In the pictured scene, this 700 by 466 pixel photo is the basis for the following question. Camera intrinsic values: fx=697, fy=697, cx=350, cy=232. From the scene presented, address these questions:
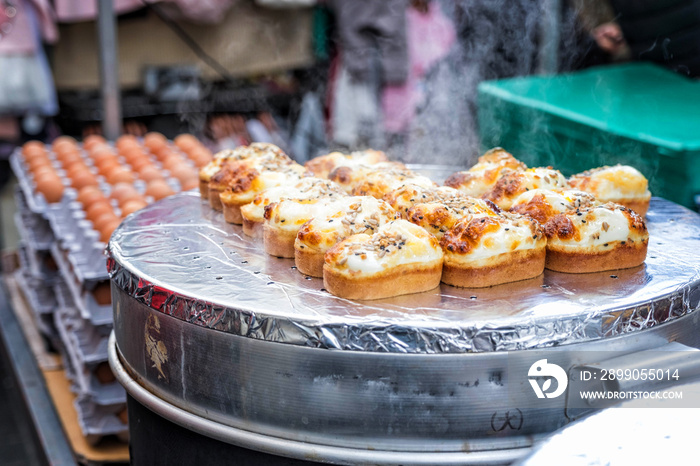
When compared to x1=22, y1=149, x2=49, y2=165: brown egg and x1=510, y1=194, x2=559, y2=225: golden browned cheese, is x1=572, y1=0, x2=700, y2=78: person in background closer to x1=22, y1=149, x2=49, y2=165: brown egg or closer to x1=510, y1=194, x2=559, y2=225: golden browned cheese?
x1=510, y1=194, x2=559, y2=225: golden browned cheese

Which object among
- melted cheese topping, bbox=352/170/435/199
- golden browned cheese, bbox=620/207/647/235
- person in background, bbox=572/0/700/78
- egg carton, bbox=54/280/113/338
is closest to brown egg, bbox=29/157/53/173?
egg carton, bbox=54/280/113/338

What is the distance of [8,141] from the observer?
5488 millimetres

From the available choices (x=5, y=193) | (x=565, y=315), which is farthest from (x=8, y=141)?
(x=565, y=315)

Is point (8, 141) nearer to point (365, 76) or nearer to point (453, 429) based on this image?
point (365, 76)

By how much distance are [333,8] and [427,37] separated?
82 cm

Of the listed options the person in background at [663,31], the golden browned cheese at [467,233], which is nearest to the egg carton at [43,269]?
the golden browned cheese at [467,233]

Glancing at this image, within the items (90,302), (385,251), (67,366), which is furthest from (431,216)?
(67,366)

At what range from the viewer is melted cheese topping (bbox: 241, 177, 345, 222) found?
7.29ft

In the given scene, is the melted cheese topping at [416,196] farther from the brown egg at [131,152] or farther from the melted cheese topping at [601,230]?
the brown egg at [131,152]

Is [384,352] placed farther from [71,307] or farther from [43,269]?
[43,269]

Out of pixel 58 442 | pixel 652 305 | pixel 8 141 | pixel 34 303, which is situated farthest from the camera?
pixel 8 141

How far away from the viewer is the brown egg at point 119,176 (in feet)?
12.6

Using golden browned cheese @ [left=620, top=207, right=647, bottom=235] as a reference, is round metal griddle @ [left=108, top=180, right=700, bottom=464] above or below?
below

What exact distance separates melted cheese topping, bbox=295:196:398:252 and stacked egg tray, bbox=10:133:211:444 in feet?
4.38
